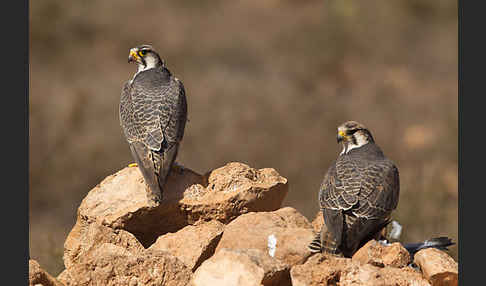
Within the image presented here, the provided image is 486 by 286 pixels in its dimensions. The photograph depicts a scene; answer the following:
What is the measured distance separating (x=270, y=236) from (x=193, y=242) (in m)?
0.86

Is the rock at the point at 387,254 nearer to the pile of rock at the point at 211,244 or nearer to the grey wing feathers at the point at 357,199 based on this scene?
the pile of rock at the point at 211,244

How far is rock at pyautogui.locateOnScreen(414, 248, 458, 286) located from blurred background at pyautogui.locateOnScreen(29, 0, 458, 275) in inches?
345

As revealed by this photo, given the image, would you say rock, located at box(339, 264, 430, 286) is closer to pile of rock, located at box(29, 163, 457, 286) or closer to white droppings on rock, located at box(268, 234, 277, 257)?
pile of rock, located at box(29, 163, 457, 286)

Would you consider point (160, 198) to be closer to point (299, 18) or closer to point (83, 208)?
point (83, 208)

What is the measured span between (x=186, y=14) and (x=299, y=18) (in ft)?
17.0

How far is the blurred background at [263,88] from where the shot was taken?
70.7 feet

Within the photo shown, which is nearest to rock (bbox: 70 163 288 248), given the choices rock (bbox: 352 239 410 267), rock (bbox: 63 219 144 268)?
rock (bbox: 63 219 144 268)

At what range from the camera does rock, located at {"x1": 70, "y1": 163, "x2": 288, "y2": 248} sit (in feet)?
26.6

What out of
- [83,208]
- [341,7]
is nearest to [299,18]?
[341,7]

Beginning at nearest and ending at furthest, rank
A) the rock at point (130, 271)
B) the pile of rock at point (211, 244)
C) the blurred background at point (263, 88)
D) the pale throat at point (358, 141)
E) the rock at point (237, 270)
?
the rock at point (237, 270) → the pile of rock at point (211, 244) → the rock at point (130, 271) → the pale throat at point (358, 141) → the blurred background at point (263, 88)

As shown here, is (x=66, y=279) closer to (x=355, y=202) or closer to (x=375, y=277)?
(x=355, y=202)

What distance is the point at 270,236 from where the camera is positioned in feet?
23.8

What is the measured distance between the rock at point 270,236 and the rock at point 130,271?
74 centimetres

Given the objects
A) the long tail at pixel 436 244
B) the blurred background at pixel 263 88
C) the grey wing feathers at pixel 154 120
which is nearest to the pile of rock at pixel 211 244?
the grey wing feathers at pixel 154 120
